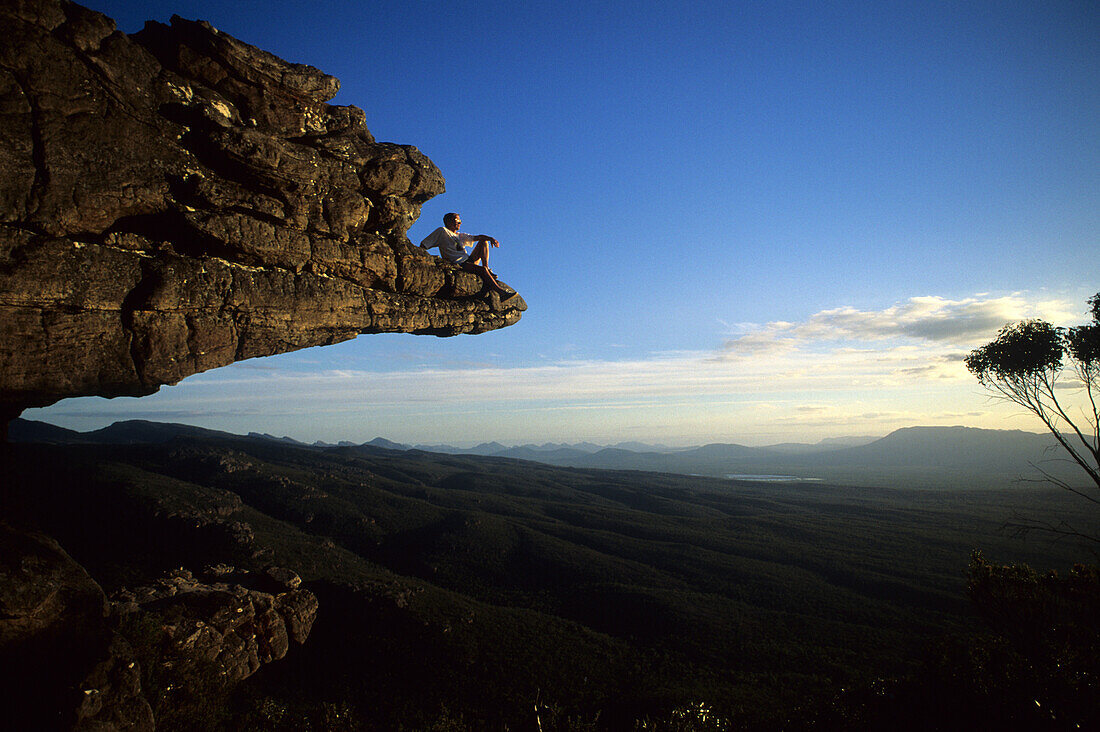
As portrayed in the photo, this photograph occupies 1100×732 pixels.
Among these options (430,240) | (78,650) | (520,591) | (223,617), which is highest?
(430,240)

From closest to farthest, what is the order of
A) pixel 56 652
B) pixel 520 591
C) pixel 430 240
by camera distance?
pixel 56 652 → pixel 430 240 → pixel 520 591

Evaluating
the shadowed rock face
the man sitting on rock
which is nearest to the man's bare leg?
the man sitting on rock

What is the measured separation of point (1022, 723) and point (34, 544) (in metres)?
33.1

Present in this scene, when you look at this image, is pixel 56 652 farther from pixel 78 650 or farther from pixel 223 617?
pixel 223 617

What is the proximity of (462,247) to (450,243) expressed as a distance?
2.24 feet

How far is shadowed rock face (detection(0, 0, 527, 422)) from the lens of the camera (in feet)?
42.6

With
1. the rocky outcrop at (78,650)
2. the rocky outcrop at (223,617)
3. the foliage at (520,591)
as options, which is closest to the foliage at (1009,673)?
the foliage at (520,591)

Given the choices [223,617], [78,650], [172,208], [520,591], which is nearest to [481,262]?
[172,208]

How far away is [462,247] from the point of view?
23781 mm

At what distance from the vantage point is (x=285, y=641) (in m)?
29.9

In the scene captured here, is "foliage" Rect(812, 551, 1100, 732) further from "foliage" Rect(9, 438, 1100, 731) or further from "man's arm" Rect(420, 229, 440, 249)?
"man's arm" Rect(420, 229, 440, 249)

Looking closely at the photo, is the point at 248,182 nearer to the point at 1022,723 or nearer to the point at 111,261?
the point at 111,261

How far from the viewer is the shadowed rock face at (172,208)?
12984mm

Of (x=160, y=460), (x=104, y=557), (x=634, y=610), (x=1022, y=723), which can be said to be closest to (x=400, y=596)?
(x=104, y=557)
